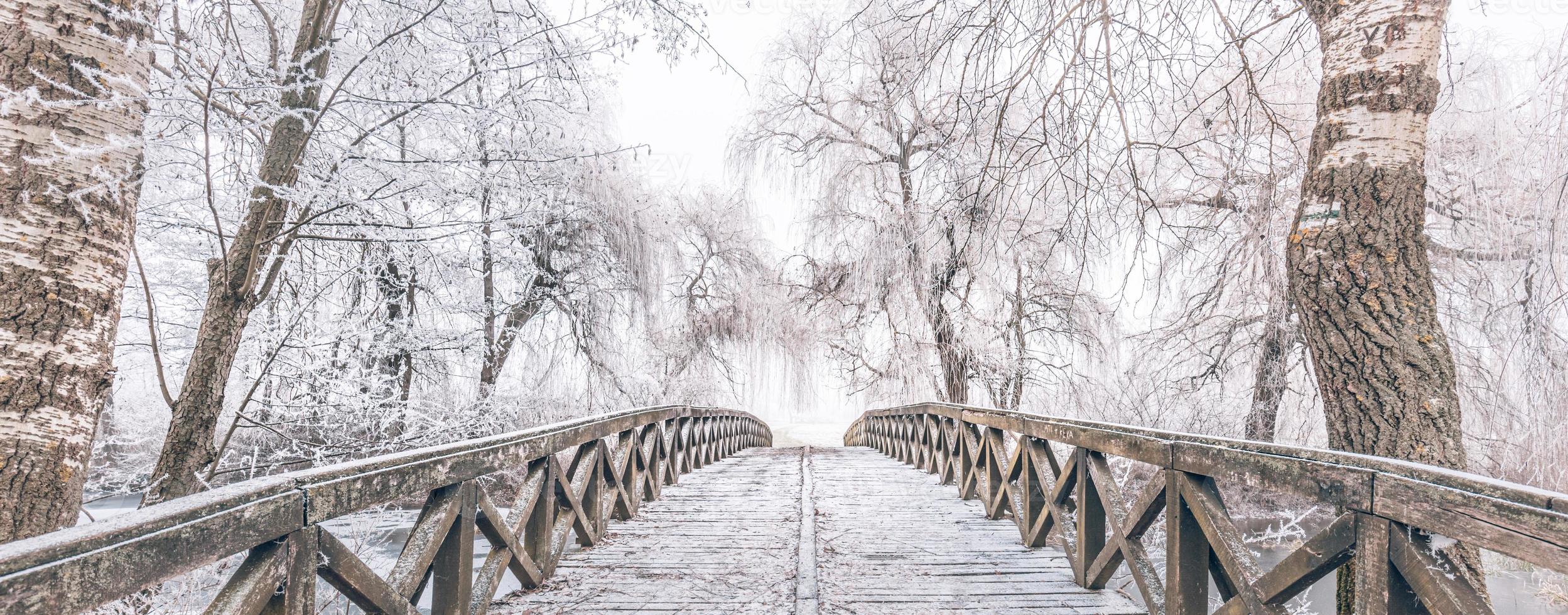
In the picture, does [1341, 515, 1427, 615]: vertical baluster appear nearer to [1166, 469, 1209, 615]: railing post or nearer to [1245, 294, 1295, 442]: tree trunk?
[1166, 469, 1209, 615]: railing post

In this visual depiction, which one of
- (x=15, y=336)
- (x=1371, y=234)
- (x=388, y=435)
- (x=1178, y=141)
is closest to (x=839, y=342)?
(x=1178, y=141)

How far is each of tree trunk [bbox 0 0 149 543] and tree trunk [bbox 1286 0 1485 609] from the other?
3792mm

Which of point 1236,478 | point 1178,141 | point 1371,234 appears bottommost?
point 1236,478

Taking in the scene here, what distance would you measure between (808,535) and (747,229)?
9651mm

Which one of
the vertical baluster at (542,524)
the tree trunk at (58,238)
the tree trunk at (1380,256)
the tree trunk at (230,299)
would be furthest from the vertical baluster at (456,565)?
the tree trunk at (1380,256)

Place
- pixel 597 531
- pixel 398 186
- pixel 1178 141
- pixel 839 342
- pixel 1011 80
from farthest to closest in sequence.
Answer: pixel 839 342 < pixel 1178 141 < pixel 398 186 < pixel 597 531 < pixel 1011 80

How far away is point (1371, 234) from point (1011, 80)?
1.67m

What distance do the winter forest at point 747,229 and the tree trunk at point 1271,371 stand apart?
4cm

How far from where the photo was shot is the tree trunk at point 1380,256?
92.7 inches

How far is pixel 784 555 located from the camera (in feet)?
12.2

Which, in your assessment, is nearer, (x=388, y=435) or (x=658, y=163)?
(x=388, y=435)

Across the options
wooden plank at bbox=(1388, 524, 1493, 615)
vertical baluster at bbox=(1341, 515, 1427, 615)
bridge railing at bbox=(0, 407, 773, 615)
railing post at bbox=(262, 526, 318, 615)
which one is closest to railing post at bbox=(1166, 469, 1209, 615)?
vertical baluster at bbox=(1341, 515, 1427, 615)

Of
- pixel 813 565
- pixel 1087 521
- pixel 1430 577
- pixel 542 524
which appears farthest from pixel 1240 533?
pixel 542 524

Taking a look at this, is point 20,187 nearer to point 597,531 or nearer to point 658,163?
point 597,531
